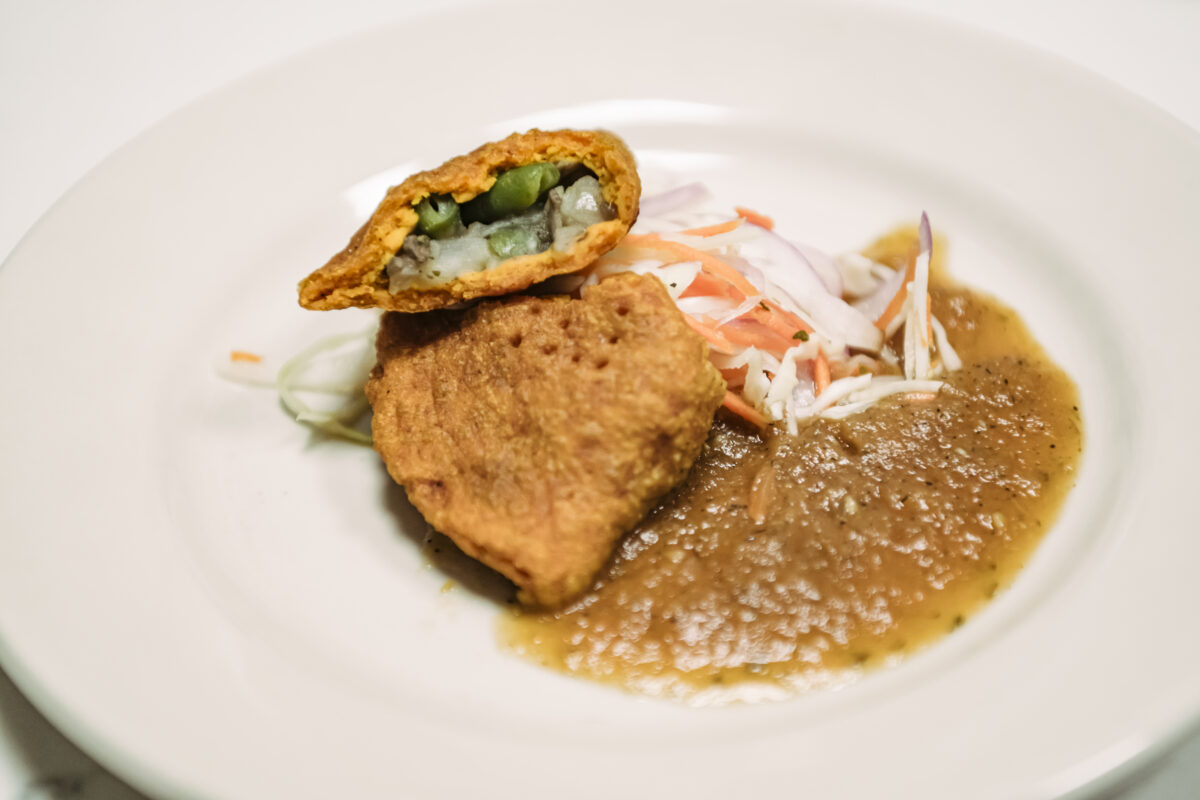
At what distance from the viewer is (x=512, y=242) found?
8.53ft

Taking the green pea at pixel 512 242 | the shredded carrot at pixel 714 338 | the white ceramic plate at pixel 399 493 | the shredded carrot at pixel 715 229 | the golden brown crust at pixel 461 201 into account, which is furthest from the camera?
the shredded carrot at pixel 715 229

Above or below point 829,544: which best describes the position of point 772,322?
above

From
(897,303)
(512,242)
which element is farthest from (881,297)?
(512,242)

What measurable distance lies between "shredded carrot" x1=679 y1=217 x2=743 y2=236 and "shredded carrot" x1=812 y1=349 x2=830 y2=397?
54cm

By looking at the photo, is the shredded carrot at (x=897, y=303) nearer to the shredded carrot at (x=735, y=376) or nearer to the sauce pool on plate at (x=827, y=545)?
the sauce pool on plate at (x=827, y=545)

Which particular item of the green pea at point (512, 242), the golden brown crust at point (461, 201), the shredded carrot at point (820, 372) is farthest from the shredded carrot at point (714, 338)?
the green pea at point (512, 242)

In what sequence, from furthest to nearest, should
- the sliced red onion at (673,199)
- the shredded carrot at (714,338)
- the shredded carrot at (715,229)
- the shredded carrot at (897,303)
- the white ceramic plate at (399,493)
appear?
the sliced red onion at (673,199), the shredded carrot at (897,303), the shredded carrot at (715,229), the shredded carrot at (714,338), the white ceramic plate at (399,493)

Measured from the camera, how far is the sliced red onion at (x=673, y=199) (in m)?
3.30

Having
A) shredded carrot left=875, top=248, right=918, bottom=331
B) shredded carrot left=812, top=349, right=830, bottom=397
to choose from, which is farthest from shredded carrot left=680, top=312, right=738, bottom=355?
shredded carrot left=875, top=248, right=918, bottom=331

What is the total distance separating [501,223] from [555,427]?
678mm

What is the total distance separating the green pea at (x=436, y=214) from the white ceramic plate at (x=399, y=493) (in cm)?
84

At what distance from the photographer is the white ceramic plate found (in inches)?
73.5

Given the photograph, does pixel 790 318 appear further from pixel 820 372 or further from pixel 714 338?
pixel 714 338

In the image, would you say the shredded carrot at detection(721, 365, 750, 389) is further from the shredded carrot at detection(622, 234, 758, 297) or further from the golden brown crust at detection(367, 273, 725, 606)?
the golden brown crust at detection(367, 273, 725, 606)
